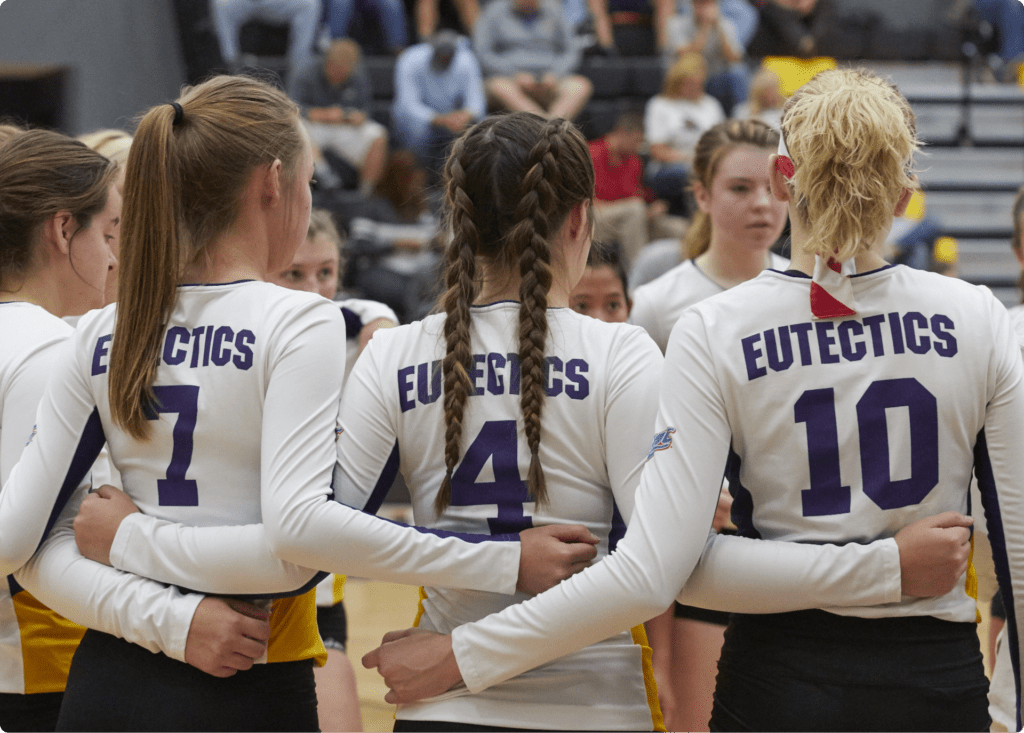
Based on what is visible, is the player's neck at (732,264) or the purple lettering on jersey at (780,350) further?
the player's neck at (732,264)

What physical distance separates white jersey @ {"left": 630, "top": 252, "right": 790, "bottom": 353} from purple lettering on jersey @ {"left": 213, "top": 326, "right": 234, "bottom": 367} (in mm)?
1619

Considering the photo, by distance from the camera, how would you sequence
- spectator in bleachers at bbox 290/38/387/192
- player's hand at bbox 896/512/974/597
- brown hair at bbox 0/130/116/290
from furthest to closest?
spectator in bleachers at bbox 290/38/387/192, brown hair at bbox 0/130/116/290, player's hand at bbox 896/512/974/597

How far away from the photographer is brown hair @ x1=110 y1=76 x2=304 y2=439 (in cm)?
152

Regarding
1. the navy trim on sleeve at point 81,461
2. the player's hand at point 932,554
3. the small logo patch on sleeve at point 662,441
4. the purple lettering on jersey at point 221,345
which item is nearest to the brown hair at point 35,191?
the navy trim on sleeve at point 81,461

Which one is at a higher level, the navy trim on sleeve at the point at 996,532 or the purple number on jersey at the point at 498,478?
the purple number on jersey at the point at 498,478

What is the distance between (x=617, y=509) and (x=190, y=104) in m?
0.95

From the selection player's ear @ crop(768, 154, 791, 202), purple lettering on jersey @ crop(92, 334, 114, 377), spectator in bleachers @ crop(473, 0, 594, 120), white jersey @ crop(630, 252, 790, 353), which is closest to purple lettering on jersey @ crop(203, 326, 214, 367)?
purple lettering on jersey @ crop(92, 334, 114, 377)

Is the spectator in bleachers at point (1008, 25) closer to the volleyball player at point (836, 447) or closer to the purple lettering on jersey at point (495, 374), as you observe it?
the volleyball player at point (836, 447)

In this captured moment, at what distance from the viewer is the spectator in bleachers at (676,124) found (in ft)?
25.8

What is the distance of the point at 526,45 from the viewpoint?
8.93m

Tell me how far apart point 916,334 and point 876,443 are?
0.17m

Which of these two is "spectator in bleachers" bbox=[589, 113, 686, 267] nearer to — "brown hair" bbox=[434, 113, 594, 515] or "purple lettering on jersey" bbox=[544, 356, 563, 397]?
"brown hair" bbox=[434, 113, 594, 515]

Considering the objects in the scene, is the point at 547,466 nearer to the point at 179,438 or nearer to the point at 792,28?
the point at 179,438

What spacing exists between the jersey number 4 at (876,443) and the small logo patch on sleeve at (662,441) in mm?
187
